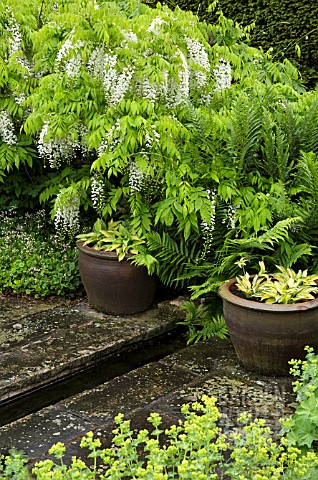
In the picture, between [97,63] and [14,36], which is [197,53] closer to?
[97,63]

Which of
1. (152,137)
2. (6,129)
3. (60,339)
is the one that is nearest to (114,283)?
(60,339)

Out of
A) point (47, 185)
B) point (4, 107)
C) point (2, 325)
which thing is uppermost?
point (4, 107)

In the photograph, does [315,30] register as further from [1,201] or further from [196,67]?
[1,201]

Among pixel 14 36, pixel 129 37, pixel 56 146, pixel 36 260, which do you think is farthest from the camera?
pixel 36 260

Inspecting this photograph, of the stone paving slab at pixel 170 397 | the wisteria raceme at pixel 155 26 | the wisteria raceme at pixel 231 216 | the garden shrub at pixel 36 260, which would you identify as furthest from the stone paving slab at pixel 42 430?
the wisteria raceme at pixel 155 26

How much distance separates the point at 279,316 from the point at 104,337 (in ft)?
4.96

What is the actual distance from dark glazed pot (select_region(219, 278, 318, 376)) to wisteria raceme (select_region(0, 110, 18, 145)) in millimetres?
2697

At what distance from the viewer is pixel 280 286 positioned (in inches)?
194

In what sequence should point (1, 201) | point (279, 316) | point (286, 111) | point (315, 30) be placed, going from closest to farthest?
point (279, 316), point (286, 111), point (1, 201), point (315, 30)

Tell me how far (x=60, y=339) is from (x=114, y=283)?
2.20ft

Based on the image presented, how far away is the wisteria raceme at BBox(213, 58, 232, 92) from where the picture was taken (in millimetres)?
6273

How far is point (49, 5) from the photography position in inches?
267

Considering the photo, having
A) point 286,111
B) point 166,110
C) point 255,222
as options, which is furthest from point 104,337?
point 286,111

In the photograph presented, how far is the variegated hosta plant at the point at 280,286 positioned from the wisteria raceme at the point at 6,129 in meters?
2.56
